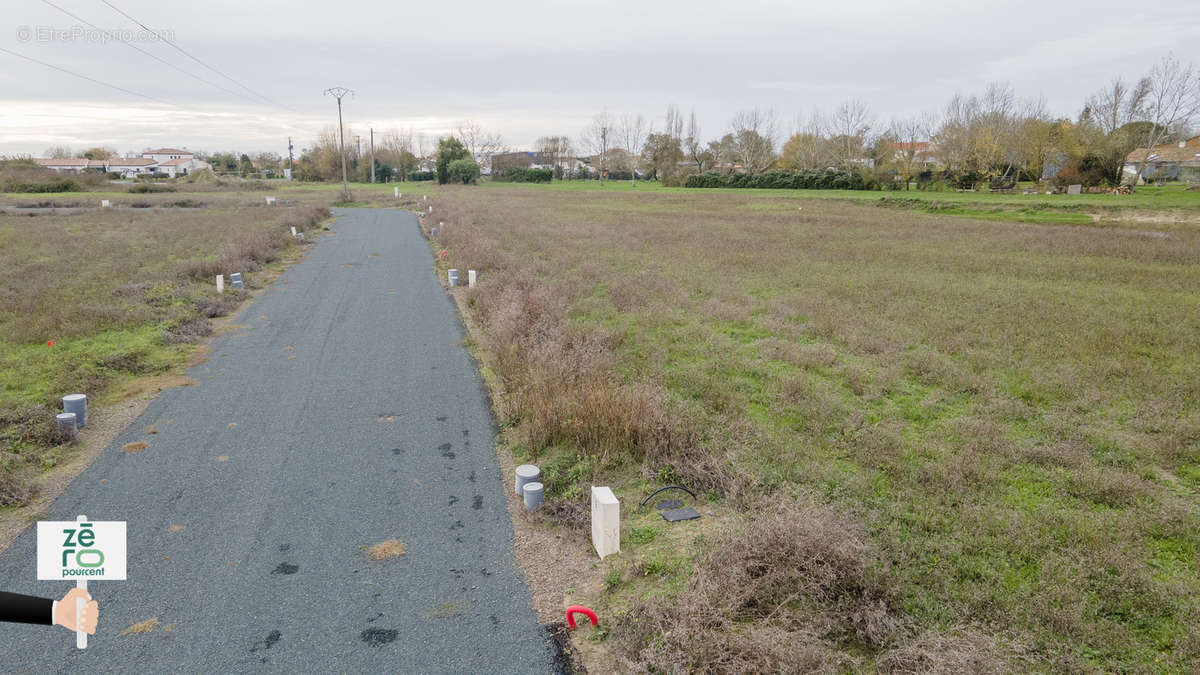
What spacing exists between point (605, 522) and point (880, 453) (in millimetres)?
3336

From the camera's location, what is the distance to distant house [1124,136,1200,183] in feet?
197

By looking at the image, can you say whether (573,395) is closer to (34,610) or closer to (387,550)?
(387,550)

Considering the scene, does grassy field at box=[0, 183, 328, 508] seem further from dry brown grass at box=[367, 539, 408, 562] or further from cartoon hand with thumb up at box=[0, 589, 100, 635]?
cartoon hand with thumb up at box=[0, 589, 100, 635]

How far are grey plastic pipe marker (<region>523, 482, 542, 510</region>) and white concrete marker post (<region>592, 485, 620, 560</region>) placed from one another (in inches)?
29.1

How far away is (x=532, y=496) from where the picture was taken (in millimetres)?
5801

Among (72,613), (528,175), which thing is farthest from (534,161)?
(72,613)

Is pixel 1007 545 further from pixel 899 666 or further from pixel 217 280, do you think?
pixel 217 280

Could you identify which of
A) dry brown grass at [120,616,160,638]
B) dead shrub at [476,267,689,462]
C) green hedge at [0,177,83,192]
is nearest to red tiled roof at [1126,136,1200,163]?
dead shrub at [476,267,689,462]

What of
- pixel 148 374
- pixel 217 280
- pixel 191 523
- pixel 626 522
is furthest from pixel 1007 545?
pixel 217 280

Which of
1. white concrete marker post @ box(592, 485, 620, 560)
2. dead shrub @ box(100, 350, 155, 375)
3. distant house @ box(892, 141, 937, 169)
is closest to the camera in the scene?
white concrete marker post @ box(592, 485, 620, 560)

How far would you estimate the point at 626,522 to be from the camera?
567 cm

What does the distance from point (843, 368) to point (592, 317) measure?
16.7ft

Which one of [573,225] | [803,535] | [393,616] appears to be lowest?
[393,616]

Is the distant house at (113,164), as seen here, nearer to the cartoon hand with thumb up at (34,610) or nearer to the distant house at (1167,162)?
the cartoon hand with thumb up at (34,610)
